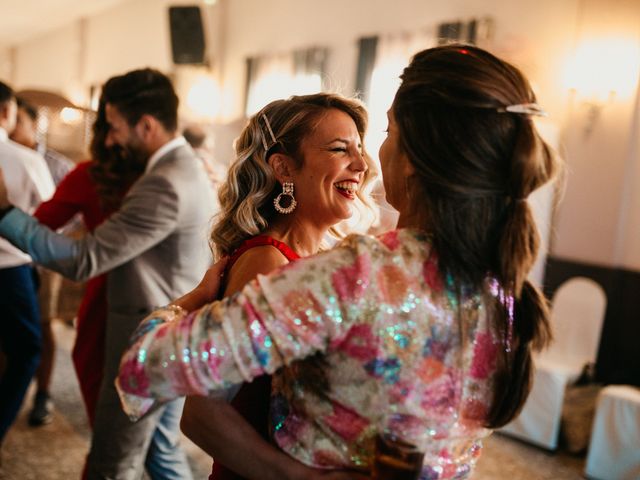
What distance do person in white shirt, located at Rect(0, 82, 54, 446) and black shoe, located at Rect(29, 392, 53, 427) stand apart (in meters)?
0.74

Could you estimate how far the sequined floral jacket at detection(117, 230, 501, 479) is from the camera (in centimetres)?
83

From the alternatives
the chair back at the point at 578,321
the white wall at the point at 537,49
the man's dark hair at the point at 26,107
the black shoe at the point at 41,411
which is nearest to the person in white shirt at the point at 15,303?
the black shoe at the point at 41,411

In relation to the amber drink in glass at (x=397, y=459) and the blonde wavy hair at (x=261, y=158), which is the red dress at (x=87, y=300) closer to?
the blonde wavy hair at (x=261, y=158)

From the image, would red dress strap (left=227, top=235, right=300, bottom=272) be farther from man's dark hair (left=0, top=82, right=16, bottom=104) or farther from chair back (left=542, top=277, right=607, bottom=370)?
chair back (left=542, top=277, right=607, bottom=370)

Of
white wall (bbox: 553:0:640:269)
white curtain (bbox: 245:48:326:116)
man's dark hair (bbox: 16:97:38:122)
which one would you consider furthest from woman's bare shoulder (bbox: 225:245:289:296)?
white curtain (bbox: 245:48:326:116)

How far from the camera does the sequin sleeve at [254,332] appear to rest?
825mm

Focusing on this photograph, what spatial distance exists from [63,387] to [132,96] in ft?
8.83

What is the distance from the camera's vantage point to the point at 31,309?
286 centimetres

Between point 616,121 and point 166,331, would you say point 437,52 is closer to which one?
point 166,331

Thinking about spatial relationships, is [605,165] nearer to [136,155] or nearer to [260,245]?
[136,155]

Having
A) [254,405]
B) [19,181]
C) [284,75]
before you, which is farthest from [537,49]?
[254,405]

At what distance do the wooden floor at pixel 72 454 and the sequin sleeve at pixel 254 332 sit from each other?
248 centimetres

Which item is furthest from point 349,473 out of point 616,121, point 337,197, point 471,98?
point 616,121

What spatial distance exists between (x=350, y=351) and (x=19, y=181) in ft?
8.34
